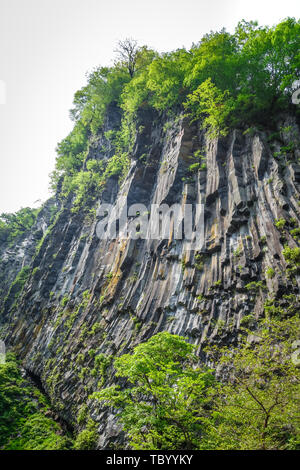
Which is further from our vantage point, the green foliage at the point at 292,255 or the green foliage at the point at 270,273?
the green foliage at the point at 270,273

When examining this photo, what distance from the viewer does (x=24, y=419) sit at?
1702 centimetres

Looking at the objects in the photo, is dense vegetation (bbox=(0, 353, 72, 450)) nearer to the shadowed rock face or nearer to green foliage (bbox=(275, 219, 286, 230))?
the shadowed rock face

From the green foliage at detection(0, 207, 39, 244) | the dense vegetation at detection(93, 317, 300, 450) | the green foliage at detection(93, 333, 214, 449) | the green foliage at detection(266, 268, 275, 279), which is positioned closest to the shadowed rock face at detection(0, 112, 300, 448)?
the green foliage at detection(266, 268, 275, 279)

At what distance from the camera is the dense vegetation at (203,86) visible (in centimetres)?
1664

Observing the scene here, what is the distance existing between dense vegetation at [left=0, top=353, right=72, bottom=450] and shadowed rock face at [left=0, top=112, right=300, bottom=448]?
3.69 ft

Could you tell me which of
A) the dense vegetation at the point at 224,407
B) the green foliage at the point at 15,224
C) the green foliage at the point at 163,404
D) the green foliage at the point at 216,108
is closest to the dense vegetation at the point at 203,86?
the green foliage at the point at 216,108

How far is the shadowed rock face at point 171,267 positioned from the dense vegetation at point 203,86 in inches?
63.5

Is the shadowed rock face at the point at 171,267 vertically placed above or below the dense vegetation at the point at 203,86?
below

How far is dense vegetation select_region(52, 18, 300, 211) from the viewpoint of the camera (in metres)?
16.6

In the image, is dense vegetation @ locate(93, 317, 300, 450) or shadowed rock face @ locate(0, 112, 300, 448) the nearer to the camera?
dense vegetation @ locate(93, 317, 300, 450)

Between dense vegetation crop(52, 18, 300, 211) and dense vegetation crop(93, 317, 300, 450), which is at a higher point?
dense vegetation crop(52, 18, 300, 211)

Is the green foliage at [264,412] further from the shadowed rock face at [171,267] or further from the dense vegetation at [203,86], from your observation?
the dense vegetation at [203,86]

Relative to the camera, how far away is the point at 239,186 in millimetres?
15133

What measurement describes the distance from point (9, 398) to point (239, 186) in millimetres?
22383
